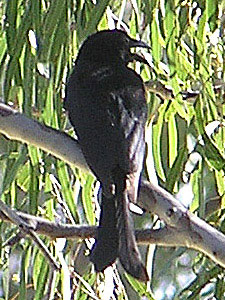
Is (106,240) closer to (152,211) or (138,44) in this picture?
(152,211)

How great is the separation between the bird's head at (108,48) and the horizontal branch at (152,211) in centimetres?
40

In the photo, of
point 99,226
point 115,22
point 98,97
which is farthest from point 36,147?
point 115,22

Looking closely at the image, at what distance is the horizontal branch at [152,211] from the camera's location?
1.18 meters

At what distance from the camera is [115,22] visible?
1666mm

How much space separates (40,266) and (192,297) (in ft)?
0.83

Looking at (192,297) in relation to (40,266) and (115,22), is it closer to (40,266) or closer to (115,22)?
(40,266)

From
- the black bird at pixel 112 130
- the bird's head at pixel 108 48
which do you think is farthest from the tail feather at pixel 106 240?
the bird's head at pixel 108 48

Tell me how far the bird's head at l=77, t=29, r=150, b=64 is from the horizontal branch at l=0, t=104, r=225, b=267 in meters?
0.40

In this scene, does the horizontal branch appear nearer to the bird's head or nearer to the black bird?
the black bird

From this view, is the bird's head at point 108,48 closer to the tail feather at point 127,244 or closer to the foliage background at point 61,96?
the foliage background at point 61,96

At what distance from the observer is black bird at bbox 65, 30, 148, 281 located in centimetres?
125

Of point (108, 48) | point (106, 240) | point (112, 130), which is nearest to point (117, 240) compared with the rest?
point (106, 240)

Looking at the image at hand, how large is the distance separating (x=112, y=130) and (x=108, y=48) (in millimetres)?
364

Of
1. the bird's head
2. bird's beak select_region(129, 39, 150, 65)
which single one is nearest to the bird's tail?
bird's beak select_region(129, 39, 150, 65)
